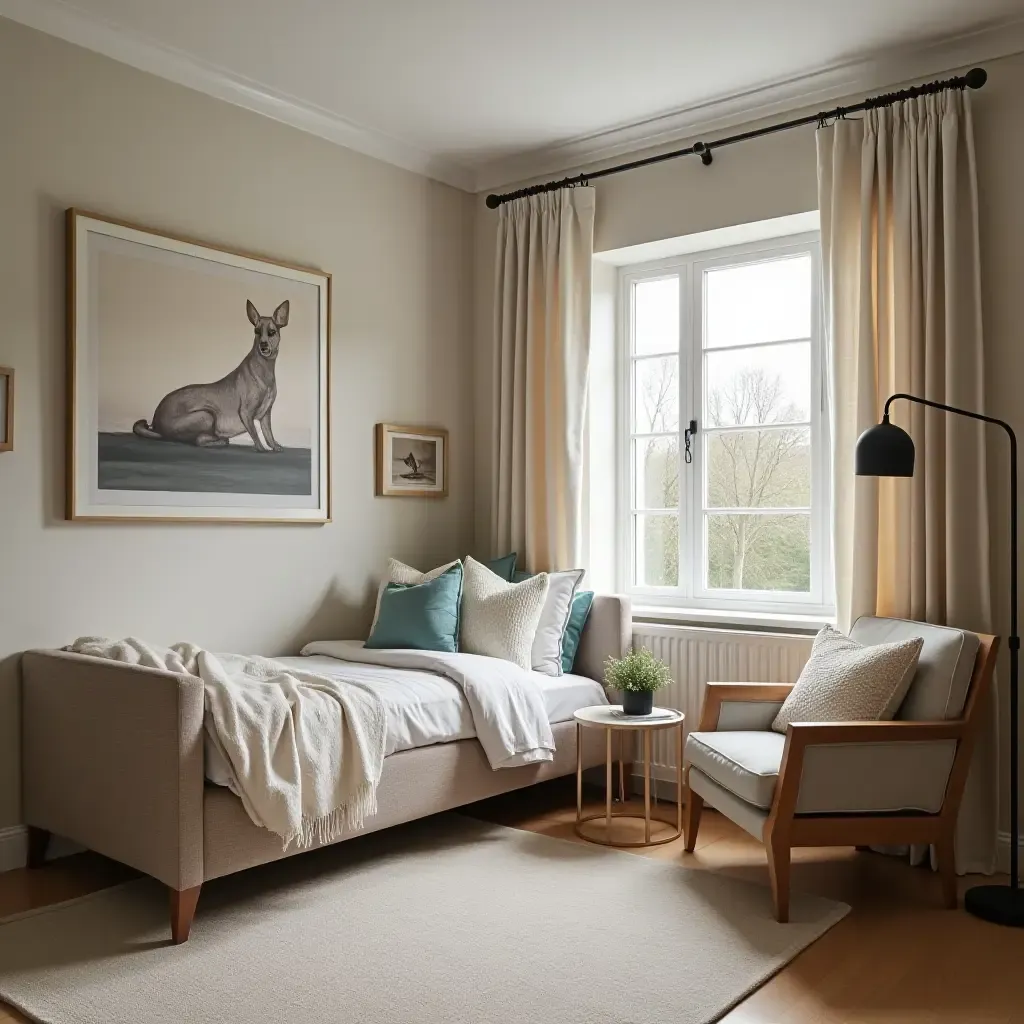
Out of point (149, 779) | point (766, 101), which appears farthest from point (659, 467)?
point (149, 779)

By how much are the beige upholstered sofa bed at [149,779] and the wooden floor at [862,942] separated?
22cm

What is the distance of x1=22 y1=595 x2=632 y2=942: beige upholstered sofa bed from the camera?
2797 millimetres

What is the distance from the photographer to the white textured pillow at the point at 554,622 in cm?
418

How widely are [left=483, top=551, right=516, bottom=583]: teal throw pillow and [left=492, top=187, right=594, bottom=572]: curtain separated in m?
0.12

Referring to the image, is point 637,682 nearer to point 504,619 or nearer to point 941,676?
point 504,619

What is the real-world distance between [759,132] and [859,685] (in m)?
2.18

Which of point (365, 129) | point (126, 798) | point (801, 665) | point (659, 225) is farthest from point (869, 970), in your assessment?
point (365, 129)

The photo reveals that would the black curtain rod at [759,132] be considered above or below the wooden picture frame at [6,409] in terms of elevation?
above

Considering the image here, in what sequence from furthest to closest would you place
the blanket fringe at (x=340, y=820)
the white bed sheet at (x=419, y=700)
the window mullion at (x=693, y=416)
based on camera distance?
the window mullion at (x=693, y=416) → the white bed sheet at (x=419, y=700) → the blanket fringe at (x=340, y=820)

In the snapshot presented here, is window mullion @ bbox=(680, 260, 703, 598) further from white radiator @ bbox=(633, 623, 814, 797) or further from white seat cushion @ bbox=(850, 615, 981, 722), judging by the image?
white seat cushion @ bbox=(850, 615, 981, 722)

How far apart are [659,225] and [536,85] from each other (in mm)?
804

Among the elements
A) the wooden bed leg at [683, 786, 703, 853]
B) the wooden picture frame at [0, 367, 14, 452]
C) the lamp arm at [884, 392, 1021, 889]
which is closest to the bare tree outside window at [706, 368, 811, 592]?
the lamp arm at [884, 392, 1021, 889]

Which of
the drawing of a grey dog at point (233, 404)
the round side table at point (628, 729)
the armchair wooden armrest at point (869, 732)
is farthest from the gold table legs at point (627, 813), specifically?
the drawing of a grey dog at point (233, 404)

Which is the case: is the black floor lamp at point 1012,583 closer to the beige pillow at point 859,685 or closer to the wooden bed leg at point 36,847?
the beige pillow at point 859,685
